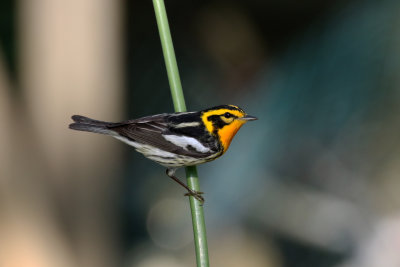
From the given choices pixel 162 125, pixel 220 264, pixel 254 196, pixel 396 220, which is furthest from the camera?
pixel 220 264

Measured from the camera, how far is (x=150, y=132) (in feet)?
7.85

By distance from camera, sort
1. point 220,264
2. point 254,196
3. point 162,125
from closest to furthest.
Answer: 1. point 162,125
2. point 254,196
3. point 220,264

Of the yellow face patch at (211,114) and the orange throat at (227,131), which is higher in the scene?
the yellow face patch at (211,114)

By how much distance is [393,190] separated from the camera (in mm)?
4457

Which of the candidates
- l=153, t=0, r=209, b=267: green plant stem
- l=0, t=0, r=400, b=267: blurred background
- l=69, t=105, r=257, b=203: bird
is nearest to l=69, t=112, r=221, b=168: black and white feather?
l=69, t=105, r=257, b=203: bird

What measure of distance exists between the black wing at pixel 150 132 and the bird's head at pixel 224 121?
0.11 meters

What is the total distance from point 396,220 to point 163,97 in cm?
221

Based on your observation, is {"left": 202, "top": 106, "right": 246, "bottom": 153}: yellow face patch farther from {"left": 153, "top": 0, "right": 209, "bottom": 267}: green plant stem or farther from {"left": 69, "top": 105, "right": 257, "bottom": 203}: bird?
{"left": 153, "top": 0, "right": 209, "bottom": 267}: green plant stem

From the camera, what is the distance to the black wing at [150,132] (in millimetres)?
2320

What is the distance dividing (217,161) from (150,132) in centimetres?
220

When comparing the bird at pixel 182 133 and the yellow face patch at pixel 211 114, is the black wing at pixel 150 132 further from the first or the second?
the yellow face patch at pixel 211 114

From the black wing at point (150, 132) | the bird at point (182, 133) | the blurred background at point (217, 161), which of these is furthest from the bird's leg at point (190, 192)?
the blurred background at point (217, 161)

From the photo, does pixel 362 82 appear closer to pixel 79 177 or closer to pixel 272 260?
pixel 272 260

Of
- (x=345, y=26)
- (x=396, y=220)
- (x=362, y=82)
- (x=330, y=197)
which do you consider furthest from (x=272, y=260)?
(x=345, y=26)
